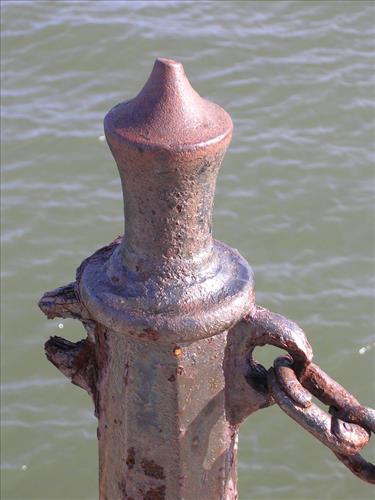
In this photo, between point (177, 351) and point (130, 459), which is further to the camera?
point (130, 459)

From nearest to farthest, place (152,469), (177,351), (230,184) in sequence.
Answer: (177,351) < (152,469) < (230,184)

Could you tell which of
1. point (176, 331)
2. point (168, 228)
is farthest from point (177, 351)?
point (168, 228)

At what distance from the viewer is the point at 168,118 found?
1.47 m

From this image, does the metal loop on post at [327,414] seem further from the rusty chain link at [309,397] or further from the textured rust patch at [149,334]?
the textured rust patch at [149,334]

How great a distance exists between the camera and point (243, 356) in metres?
1.67

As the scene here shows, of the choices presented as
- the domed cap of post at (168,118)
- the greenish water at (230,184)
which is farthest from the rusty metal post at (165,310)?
the greenish water at (230,184)

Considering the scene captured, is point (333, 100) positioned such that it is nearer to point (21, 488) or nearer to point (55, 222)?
point (55, 222)

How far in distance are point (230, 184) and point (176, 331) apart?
16.0 feet

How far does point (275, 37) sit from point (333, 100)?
1093 millimetres

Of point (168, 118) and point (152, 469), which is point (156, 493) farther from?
point (168, 118)

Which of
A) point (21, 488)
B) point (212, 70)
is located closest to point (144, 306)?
point (21, 488)

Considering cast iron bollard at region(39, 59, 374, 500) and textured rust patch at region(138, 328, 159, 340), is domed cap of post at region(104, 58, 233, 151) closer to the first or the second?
cast iron bollard at region(39, 59, 374, 500)

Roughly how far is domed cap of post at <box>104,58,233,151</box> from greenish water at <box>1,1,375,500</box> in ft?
11.6

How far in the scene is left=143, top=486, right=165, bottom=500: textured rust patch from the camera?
1726 millimetres
